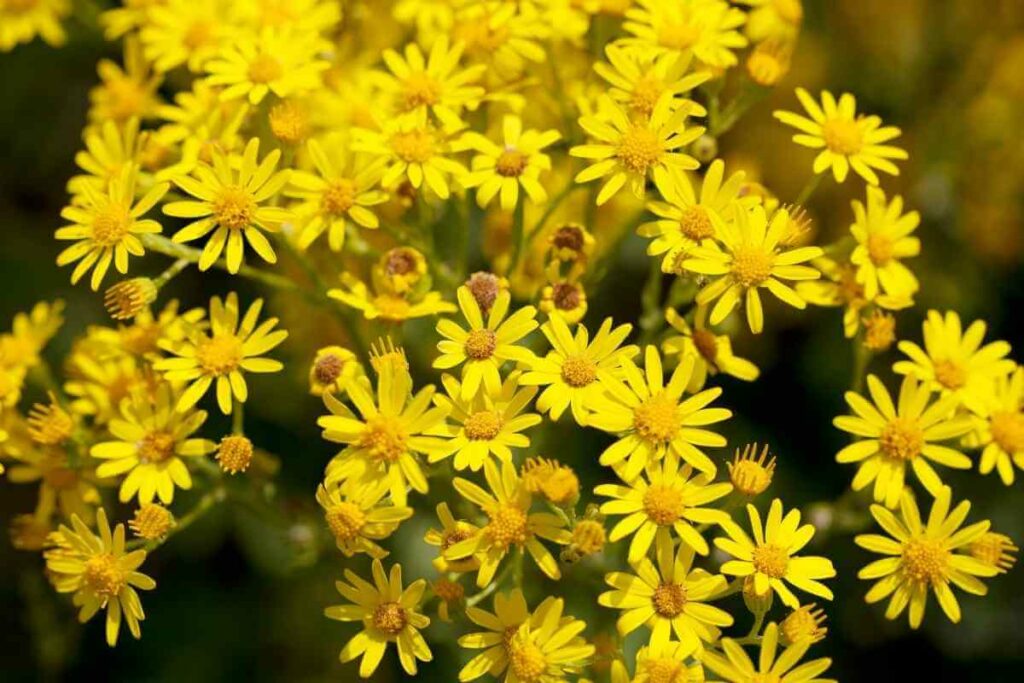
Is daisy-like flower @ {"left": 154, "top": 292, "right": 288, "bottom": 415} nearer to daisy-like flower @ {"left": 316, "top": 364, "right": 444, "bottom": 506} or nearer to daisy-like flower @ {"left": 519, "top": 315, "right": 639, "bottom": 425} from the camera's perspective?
daisy-like flower @ {"left": 316, "top": 364, "right": 444, "bottom": 506}

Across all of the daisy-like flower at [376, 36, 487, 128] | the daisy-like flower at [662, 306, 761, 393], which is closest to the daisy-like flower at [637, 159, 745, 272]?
the daisy-like flower at [662, 306, 761, 393]

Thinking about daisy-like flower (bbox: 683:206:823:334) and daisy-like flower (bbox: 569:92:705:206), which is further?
daisy-like flower (bbox: 569:92:705:206)

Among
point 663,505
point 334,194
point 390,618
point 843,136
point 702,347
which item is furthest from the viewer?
point 843,136

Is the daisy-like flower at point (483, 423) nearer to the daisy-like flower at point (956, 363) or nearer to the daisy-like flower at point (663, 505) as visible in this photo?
the daisy-like flower at point (663, 505)

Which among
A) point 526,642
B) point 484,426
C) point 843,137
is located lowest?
point 526,642

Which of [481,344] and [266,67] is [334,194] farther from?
[481,344]

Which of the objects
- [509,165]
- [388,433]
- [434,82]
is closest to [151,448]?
[388,433]

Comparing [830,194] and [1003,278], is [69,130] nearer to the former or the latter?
[830,194]
